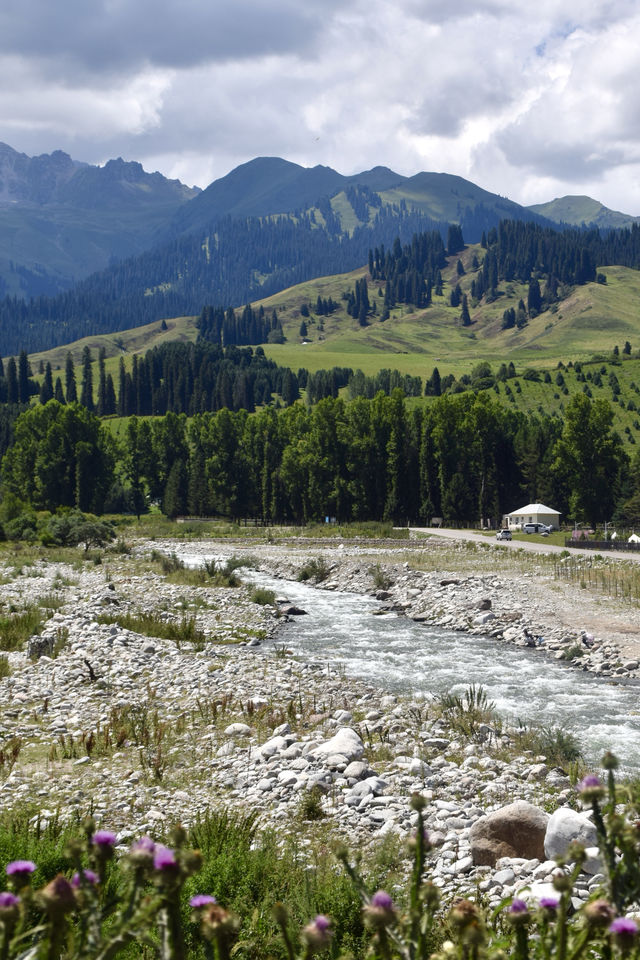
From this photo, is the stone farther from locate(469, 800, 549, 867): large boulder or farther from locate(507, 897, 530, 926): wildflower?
locate(507, 897, 530, 926): wildflower

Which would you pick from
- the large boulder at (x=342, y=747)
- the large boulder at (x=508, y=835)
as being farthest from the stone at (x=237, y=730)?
the large boulder at (x=508, y=835)

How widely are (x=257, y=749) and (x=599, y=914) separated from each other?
982 centimetres

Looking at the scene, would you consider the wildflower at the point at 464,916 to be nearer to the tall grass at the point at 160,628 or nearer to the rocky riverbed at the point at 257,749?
the rocky riverbed at the point at 257,749

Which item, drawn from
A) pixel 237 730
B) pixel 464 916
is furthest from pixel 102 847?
pixel 237 730

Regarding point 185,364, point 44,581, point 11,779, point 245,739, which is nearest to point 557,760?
point 245,739

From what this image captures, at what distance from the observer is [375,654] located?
2194 cm

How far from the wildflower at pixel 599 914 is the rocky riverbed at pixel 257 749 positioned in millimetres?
828

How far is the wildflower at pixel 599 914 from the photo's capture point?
218 centimetres

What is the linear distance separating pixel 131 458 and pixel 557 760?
105161 mm

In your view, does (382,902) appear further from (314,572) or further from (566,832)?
(314,572)

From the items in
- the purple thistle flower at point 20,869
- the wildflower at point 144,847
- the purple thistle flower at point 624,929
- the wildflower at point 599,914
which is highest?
the wildflower at point 144,847

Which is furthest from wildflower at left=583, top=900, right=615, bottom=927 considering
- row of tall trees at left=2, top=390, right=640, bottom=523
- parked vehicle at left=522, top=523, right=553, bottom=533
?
row of tall trees at left=2, top=390, right=640, bottom=523

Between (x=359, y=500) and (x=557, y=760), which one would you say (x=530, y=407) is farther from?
(x=557, y=760)

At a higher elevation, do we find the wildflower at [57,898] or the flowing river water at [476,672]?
the wildflower at [57,898]
